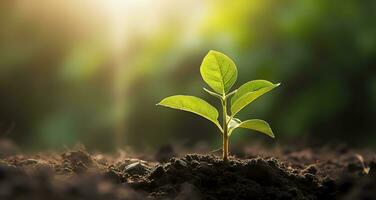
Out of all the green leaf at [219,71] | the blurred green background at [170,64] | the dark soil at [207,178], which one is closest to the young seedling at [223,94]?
the green leaf at [219,71]

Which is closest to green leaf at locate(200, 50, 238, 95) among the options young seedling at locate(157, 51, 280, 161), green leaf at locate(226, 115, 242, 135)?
young seedling at locate(157, 51, 280, 161)

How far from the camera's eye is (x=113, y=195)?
1.29m

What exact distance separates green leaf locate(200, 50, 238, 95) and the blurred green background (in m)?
3.40

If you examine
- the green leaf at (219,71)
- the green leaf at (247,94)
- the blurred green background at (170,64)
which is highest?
the blurred green background at (170,64)

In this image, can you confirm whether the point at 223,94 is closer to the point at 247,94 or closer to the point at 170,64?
the point at 247,94

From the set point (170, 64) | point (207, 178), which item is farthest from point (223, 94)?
point (170, 64)

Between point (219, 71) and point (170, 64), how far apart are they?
364 cm

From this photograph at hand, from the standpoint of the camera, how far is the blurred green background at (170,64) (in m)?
5.48

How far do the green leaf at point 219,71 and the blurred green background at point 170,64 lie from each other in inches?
134

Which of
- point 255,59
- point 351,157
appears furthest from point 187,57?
point 351,157

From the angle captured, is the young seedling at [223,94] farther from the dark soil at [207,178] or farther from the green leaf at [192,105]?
the dark soil at [207,178]

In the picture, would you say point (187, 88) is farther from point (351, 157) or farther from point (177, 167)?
point (177, 167)

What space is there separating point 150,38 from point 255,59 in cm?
105

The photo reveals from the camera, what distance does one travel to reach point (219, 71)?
1861 millimetres
